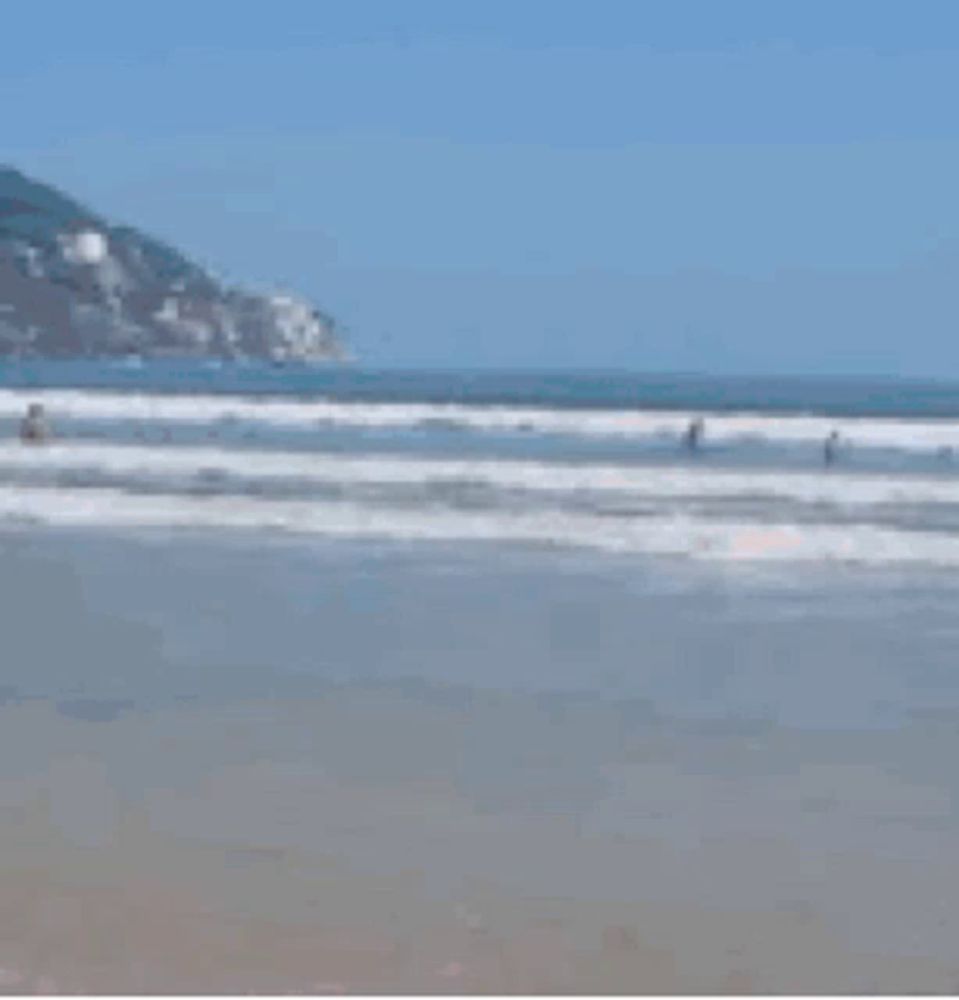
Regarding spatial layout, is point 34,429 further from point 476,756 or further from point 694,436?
point 476,756

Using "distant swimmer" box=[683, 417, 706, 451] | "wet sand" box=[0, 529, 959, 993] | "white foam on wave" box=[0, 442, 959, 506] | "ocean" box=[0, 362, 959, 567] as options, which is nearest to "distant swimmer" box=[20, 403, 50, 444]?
"ocean" box=[0, 362, 959, 567]

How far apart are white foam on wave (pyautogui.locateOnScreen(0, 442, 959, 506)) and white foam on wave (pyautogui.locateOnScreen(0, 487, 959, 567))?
5808mm

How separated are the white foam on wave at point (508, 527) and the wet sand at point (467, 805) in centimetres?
580

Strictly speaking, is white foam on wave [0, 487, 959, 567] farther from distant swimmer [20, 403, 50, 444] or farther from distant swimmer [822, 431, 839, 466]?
distant swimmer [822, 431, 839, 466]

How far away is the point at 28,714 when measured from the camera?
11680 mm

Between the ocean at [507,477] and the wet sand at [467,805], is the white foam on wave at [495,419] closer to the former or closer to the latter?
the ocean at [507,477]

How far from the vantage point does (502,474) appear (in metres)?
37.3

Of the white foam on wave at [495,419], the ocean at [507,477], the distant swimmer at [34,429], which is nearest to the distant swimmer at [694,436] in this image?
the ocean at [507,477]

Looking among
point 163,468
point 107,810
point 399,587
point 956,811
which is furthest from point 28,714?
point 163,468

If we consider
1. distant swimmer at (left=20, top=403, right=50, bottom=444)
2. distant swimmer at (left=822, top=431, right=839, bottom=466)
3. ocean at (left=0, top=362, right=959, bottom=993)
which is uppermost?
ocean at (left=0, top=362, right=959, bottom=993)

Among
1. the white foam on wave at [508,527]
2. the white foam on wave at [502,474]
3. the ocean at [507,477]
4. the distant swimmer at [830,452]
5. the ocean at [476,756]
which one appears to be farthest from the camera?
the distant swimmer at [830,452]

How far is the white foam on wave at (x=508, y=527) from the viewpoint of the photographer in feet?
72.2

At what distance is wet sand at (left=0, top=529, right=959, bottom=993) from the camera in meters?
7.66

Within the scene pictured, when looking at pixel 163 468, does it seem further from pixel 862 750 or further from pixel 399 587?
pixel 862 750
